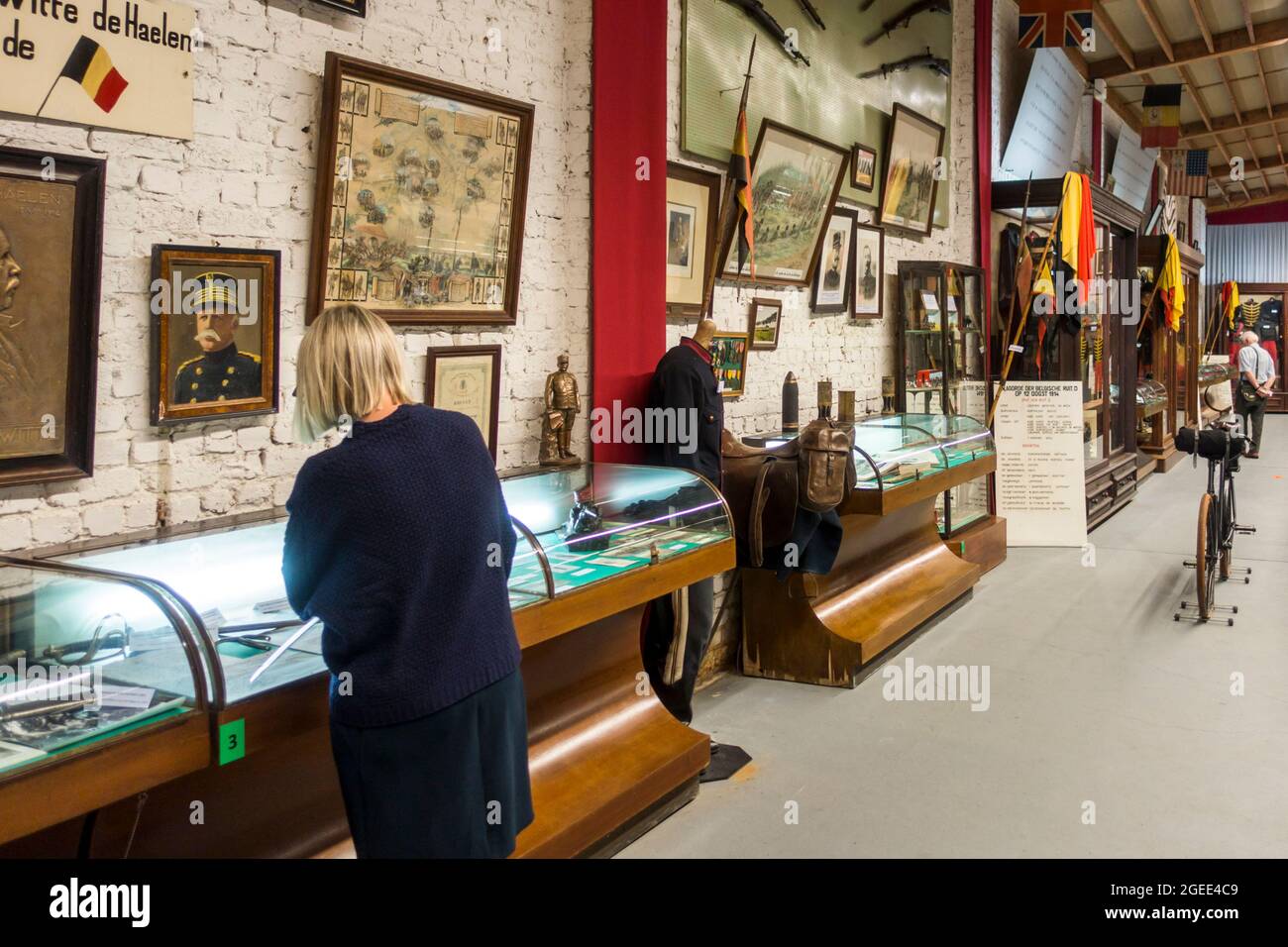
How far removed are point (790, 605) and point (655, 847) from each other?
6.83 feet

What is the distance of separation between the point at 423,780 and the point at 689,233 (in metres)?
3.65

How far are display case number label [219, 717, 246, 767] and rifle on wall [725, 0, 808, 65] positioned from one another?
14.8 ft

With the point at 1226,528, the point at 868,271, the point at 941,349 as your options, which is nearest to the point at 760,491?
the point at 868,271

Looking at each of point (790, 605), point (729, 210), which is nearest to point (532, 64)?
point (729, 210)

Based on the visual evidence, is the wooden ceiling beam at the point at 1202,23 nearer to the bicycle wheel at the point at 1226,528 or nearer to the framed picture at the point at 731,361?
the bicycle wheel at the point at 1226,528

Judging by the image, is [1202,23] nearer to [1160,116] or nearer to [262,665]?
[1160,116]

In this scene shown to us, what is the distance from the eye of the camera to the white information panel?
8508 mm

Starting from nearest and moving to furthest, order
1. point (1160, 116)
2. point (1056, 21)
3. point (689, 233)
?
point (689, 233) < point (1056, 21) < point (1160, 116)

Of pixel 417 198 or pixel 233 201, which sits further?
pixel 417 198

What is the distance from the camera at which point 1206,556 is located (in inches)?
261

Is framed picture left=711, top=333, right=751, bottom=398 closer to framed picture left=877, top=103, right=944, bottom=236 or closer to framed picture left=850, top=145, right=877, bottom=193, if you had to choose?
framed picture left=850, top=145, right=877, bottom=193

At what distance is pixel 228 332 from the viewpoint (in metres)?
3.21
